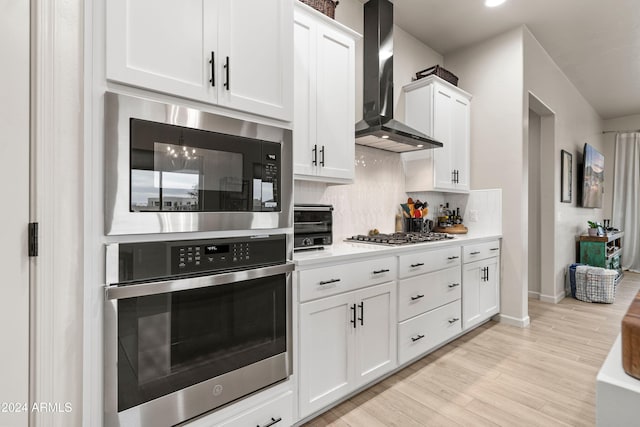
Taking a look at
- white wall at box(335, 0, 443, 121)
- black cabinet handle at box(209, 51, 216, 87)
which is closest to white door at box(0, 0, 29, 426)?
black cabinet handle at box(209, 51, 216, 87)

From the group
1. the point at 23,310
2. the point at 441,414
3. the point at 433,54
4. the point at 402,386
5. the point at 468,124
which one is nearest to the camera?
the point at 23,310

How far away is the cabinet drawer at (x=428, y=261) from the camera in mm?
2234

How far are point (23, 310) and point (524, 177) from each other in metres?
3.83

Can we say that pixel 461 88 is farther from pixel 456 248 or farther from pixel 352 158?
pixel 352 158

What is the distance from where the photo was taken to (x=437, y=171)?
10.2ft

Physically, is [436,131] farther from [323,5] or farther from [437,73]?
[323,5]

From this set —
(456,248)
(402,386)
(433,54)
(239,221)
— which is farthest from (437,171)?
(239,221)

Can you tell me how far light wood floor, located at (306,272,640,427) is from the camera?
179 cm

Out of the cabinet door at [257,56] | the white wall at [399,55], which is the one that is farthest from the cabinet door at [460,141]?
the cabinet door at [257,56]

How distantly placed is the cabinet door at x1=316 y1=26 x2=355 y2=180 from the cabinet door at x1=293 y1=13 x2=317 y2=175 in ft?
0.17

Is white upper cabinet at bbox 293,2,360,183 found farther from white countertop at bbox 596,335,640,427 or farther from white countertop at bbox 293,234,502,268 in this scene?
white countertop at bbox 596,335,640,427

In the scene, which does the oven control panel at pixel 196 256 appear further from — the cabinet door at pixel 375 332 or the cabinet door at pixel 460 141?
the cabinet door at pixel 460 141

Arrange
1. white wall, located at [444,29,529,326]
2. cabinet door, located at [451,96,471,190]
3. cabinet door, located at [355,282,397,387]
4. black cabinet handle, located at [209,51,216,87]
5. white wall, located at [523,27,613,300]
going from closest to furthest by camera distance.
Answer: black cabinet handle, located at [209,51,216,87] < cabinet door, located at [355,282,397,387] < white wall, located at [444,29,529,326] < cabinet door, located at [451,96,471,190] < white wall, located at [523,27,613,300]

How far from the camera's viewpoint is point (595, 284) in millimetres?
4098
